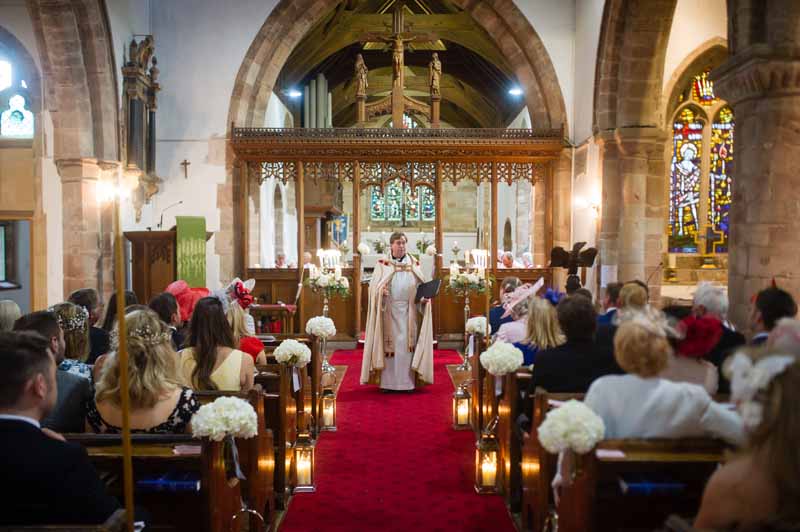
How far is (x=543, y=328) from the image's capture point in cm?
451

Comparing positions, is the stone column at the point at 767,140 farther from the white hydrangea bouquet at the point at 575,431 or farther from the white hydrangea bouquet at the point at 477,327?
the white hydrangea bouquet at the point at 575,431

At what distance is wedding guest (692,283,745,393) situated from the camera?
411cm

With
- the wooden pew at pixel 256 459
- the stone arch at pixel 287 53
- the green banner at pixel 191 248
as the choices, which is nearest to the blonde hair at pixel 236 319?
the wooden pew at pixel 256 459

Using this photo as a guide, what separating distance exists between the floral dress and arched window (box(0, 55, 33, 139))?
9.18 meters

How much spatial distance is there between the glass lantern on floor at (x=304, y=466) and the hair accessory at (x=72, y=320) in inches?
68.6

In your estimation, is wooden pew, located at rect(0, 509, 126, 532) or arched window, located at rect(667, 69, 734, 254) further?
arched window, located at rect(667, 69, 734, 254)

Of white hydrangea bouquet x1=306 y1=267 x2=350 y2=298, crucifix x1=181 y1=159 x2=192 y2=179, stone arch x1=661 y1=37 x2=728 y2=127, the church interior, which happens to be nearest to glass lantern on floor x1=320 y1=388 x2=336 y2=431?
the church interior

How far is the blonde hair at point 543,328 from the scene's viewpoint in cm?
450

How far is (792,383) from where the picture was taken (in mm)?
1691

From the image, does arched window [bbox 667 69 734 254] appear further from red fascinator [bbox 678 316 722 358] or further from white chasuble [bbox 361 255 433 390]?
red fascinator [bbox 678 316 722 358]

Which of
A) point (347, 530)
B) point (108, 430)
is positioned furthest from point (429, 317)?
point (108, 430)

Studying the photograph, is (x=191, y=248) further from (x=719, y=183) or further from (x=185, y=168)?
(x=719, y=183)

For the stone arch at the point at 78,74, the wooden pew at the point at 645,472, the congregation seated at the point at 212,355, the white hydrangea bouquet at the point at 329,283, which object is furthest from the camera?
the white hydrangea bouquet at the point at 329,283

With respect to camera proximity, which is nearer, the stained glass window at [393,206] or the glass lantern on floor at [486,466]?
the glass lantern on floor at [486,466]
